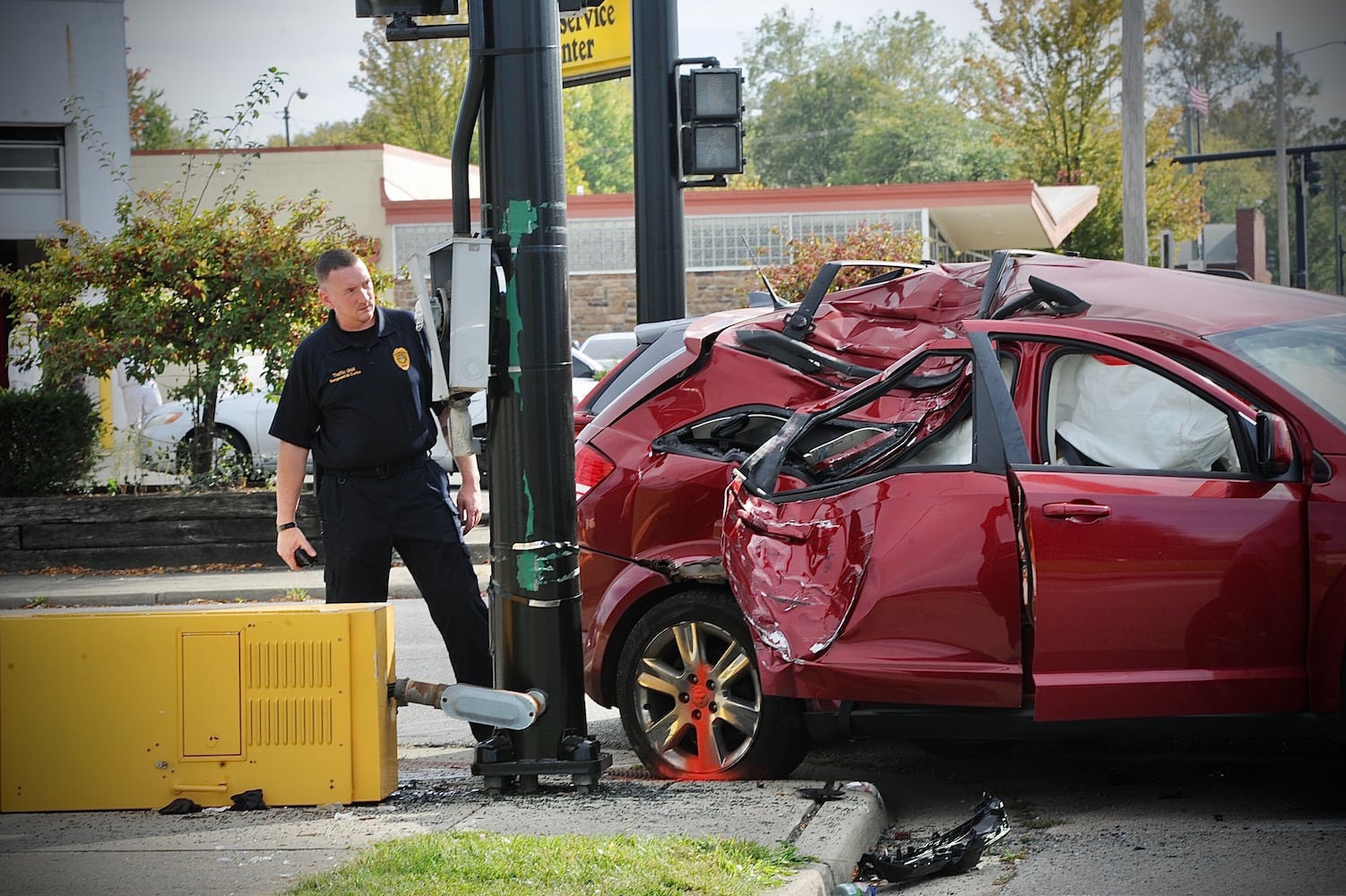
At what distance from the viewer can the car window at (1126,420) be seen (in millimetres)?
5523

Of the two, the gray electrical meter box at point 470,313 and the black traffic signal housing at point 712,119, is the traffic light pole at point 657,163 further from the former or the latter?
the gray electrical meter box at point 470,313

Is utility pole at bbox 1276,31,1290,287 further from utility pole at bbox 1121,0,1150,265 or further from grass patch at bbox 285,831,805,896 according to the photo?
grass patch at bbox 285,831,805,896

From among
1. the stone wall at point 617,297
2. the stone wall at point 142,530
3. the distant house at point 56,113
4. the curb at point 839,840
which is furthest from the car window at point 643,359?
the stone wall at point 617,297

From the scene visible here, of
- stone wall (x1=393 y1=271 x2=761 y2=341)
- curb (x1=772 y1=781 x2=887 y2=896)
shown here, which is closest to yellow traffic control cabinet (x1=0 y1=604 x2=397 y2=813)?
curb (x1=772 y1=781 x2=887 y2=896)

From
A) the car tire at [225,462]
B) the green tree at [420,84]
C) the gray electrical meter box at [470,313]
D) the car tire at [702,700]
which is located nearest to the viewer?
the gray electrical meter box at [470,313]

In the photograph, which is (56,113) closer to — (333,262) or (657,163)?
(657,163)

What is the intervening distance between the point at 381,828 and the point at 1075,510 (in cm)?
256

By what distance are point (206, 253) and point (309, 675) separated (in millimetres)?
8204

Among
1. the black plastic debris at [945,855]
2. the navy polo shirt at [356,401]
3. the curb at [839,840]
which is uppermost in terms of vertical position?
the navy polo shirt at [356,401]

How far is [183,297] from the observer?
42.8 ft

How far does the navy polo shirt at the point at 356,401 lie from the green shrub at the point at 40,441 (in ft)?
27.2

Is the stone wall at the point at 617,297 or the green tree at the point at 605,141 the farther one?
the green tree at the point at 605,141

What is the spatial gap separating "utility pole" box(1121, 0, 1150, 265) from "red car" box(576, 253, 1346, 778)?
11648mm

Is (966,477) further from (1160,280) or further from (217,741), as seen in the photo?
(217,741)
